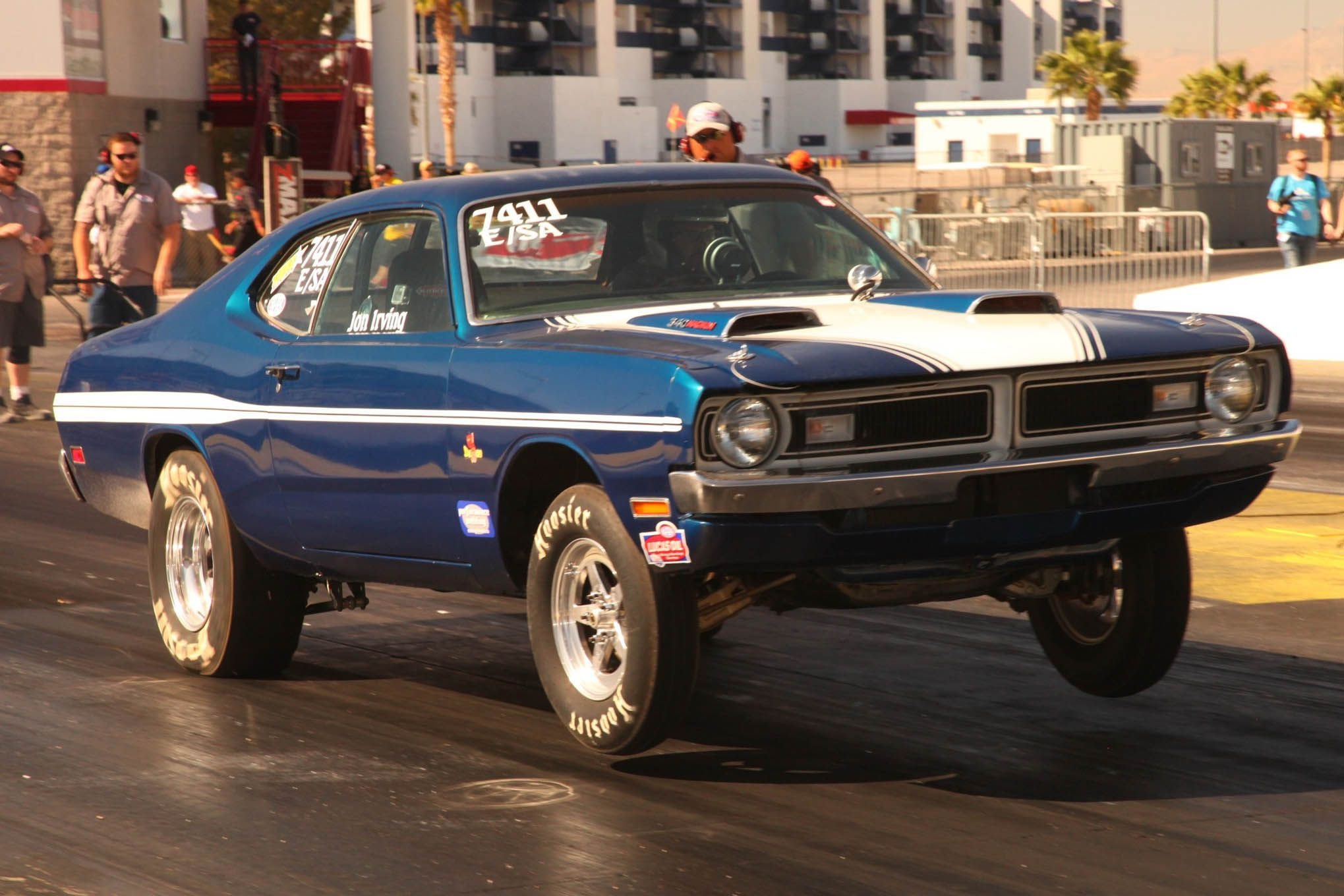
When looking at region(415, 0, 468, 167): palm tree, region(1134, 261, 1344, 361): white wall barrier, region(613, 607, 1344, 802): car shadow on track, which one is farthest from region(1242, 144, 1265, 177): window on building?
region(613, 607, 1344, 802): car shadow on track

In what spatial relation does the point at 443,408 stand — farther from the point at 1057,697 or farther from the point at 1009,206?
the point at 1009,206

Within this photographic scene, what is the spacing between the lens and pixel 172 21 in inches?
1457

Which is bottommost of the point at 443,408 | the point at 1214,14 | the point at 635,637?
the point at 635,637

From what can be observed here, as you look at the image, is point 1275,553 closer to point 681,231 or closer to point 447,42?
point 681,231

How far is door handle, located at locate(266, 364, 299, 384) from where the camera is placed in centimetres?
639

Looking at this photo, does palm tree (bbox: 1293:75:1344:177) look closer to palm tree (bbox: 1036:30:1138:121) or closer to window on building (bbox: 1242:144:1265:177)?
palm tree (bbox: 1036:30:1138:121)

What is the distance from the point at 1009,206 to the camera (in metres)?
43.2

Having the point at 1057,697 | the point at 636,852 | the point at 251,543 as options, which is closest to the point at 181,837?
the point at 636,852

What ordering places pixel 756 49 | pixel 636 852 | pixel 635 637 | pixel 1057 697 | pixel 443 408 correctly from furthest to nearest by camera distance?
pixel 756 49
pixel 1057 697
pixel 443 408
pixel 635 637
pixel 636 852

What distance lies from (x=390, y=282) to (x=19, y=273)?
31.3 ft

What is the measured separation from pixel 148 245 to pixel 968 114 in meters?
80.6

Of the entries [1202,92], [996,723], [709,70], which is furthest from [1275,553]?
[709,70]

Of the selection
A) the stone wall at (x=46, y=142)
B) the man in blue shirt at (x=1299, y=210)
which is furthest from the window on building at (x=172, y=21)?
the man in blue shirt at (x=1299, y=210)

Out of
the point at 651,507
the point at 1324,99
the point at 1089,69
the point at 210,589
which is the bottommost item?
the point at 210,589
